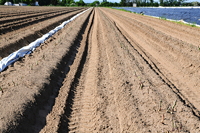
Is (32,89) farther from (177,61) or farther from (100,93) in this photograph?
(177,61)

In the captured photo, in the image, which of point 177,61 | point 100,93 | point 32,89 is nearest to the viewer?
point 32,89

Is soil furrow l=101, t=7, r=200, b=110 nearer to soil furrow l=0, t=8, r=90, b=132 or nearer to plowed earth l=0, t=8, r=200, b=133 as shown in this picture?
plowed earth l=0, t=8, r=200, b=133

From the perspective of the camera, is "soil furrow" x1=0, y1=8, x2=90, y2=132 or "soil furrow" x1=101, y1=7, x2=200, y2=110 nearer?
"soil furrow" x1=0, y1=8, x2=90, y2=132

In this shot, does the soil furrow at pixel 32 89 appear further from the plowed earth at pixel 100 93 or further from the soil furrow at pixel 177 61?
the soil furrow at pixel 177 61

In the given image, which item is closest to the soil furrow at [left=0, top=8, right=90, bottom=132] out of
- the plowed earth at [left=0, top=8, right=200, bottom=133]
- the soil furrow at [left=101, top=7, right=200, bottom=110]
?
the plowed earth at [left=0, top=8, right=200, bottom=133]

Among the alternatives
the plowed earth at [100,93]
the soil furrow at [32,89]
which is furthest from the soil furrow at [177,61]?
the soil furrow at [32,89]

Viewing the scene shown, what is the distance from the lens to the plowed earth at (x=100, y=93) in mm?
4109

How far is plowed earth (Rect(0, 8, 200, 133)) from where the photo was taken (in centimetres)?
411

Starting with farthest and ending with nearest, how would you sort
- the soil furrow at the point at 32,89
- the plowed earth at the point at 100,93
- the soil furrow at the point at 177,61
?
the soil furrow at the point at 177,61 → the plowed earth at the point at 100,93 → the soil furrow at the point at 32,89

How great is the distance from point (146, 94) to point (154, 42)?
7.51m

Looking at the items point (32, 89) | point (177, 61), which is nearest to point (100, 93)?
point (32, 89)

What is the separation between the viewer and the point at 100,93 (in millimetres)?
5535

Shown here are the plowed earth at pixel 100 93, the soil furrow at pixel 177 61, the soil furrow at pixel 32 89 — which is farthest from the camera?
→ the soil furrow at pixel 177 61

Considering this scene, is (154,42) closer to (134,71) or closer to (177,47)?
(177,47)
